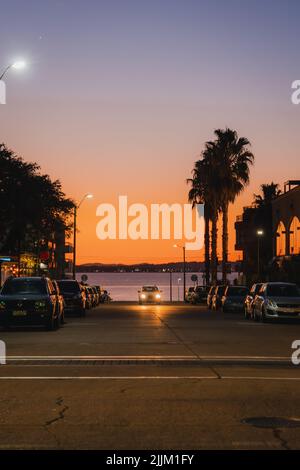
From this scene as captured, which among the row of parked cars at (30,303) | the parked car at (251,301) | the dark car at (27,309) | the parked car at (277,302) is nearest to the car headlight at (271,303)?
the parked car at (277,302)

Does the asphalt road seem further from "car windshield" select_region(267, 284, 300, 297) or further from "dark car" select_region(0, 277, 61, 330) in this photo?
"car windshield" select_region(267, 284, 300, 297)

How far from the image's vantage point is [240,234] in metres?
125

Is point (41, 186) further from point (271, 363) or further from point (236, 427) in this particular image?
point (236, 427)

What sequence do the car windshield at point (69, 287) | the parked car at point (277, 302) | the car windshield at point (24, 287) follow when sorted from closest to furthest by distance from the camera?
the car windshield at point (24, 287)
the parked car at point (277, 302)
the car windshield at point (69, 287)

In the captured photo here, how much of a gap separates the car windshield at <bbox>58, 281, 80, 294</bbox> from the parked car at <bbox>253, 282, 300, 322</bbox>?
1083 cm

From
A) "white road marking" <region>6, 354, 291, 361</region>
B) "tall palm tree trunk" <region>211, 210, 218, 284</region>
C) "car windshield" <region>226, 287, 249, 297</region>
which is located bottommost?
"white road marking" <region>6, 354, 291, 361</region>

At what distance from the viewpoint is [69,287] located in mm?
44531

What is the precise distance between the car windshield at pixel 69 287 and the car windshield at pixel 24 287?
14139 millimetres

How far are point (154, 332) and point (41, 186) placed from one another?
28.9 m

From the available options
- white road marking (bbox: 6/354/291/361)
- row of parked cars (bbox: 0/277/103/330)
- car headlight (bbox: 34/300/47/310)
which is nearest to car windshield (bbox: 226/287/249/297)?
row of parked cars (bbox: 0/277/103/330)

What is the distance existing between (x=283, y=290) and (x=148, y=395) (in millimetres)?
24614

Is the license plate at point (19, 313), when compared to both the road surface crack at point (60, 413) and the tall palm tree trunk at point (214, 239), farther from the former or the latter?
the tall palm tree trunk at point (214, 239)

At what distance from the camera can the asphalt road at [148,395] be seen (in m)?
9.14

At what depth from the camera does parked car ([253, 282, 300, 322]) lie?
112 feet
